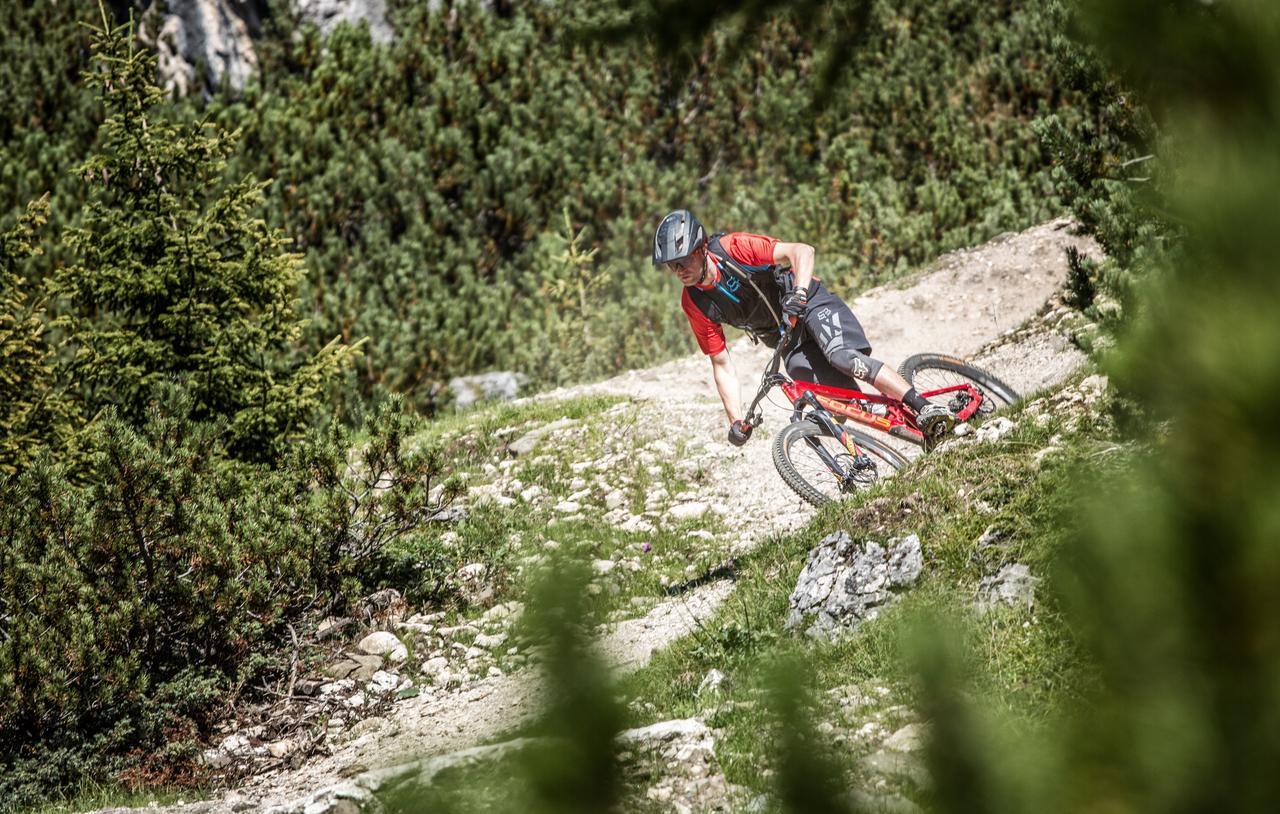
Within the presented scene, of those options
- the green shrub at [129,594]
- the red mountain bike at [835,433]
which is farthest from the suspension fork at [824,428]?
the green shrub at [129,594]

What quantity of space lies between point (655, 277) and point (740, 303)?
9.51m

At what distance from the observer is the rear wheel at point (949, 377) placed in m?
8.09

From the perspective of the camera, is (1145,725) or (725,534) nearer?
(1145,725)

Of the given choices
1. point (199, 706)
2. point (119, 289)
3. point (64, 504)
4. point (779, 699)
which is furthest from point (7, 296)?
point (779, 699)

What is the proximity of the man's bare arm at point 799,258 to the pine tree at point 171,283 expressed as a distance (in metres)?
4.56

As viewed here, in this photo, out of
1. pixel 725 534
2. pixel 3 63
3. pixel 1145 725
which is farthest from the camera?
pixel 3 63

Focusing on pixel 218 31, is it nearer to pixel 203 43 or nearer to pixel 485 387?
pixel 203 43

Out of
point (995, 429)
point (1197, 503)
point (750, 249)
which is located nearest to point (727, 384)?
point (750, 249)

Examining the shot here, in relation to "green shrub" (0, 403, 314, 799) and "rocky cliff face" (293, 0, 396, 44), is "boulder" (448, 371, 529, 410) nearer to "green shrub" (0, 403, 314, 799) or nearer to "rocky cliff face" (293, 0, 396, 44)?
"green shrub" (0, 403, 314, 799)

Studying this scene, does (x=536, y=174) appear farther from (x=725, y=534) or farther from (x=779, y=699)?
(x=779, y=699)

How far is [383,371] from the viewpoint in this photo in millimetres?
13711

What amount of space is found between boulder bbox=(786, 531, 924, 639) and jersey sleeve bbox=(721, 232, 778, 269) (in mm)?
2448

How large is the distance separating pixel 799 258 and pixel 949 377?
2.07m

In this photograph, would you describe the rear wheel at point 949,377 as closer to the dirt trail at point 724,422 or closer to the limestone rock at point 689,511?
the dirt trail at point 724,422
